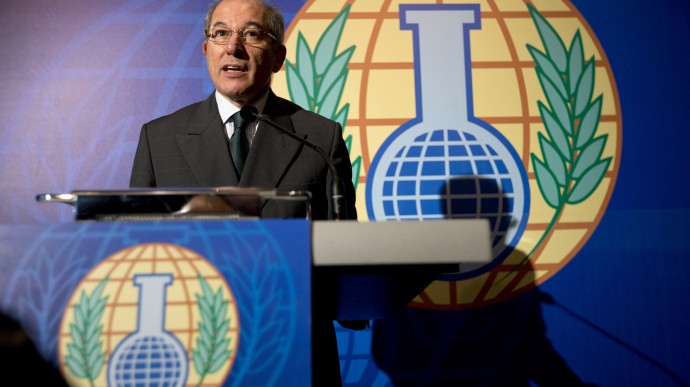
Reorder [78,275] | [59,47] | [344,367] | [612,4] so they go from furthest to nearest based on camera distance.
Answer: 1. [612,4]
2. [59,47]
3. [344,367]
4. [78,275]

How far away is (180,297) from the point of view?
0.93m

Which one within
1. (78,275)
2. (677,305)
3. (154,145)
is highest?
(154,145)

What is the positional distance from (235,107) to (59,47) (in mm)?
1237

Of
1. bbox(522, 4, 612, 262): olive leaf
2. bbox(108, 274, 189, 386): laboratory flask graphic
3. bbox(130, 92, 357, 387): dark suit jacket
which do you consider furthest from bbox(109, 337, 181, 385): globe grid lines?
bbox(522, 4, 612, 262): olive leaf

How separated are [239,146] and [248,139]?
0.05 metres

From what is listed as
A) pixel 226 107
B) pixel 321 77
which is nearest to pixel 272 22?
pixel 226 107

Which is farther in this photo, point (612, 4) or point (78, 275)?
point (612, 4)

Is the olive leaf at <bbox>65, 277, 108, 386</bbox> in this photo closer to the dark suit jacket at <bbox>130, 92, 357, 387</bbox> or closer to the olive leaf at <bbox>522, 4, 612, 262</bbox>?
the dark suit jacket at <bbox>130, 92, 357, 387</bbox>

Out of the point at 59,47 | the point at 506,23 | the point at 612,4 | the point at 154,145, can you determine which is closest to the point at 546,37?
the point at 506,23

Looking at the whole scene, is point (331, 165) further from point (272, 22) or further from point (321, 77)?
point (321, 77)

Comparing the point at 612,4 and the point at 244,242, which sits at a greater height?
the point at 612,4

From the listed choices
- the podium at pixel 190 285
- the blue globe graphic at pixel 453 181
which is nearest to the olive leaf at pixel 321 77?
the blue globe graphic at pixel 453 181

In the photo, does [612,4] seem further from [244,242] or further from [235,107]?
[244,242]

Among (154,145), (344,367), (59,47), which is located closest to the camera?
(154,145)
